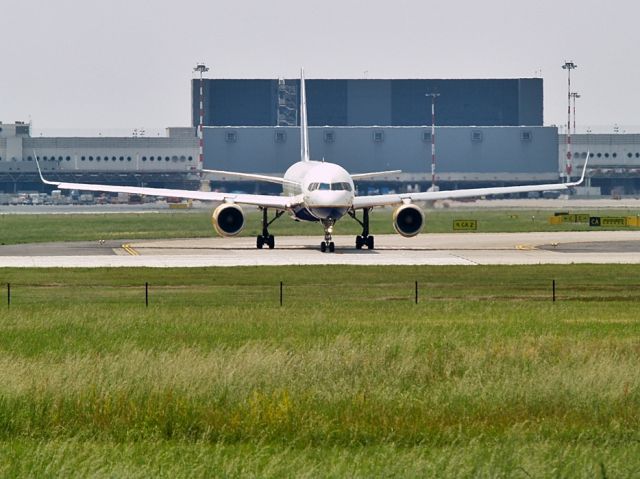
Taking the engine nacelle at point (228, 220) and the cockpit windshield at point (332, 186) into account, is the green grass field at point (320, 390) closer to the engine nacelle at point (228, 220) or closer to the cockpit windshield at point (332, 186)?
the cockpit windshield at point (332, 186)

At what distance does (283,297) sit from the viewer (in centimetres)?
5066

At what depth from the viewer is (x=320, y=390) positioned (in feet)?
88.8

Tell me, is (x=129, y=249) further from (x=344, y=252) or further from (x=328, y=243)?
(x=344, y=252)

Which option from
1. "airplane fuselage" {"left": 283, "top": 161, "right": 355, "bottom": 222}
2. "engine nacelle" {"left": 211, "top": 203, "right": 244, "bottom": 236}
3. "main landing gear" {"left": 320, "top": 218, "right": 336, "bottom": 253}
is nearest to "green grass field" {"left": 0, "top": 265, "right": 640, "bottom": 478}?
"airplane fuselage" {"left": 283, "top": 161, "right": 355, "bottom": 222}

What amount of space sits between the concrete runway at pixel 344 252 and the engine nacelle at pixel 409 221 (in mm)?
1083

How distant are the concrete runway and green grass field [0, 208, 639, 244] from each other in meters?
7.72

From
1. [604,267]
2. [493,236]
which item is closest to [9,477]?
[604,267]

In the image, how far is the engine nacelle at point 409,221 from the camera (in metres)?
79.2

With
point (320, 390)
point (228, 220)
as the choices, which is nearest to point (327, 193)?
point (228, 220)

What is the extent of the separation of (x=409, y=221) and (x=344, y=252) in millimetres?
4524

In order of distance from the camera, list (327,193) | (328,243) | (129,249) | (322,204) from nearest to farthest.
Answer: (322,204) → (327,193) → (328,243) → (129,249)

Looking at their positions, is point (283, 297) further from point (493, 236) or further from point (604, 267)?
point (493, 236)

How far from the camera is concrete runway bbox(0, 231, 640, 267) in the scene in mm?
69562

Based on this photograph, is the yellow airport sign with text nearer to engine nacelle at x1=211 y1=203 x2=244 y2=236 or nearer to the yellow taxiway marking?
the yellow taxiway marking
